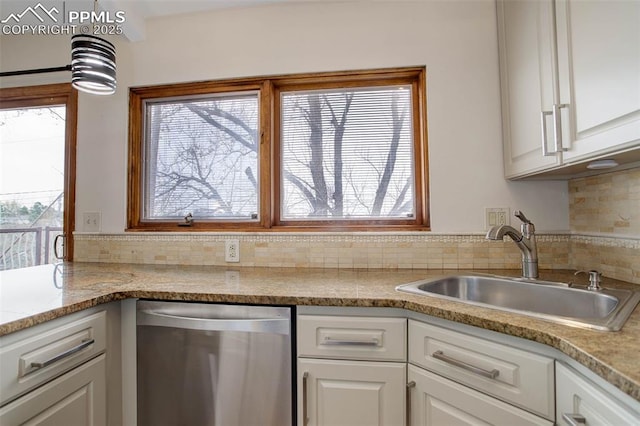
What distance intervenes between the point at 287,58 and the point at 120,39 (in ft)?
3.57

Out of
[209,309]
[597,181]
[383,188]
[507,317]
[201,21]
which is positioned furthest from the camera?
[201,21]

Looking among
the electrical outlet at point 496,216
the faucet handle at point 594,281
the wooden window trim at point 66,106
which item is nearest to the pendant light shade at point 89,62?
the wooden window trim at point 66,106

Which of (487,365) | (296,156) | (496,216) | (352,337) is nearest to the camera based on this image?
(487,365)

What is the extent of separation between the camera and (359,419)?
3.39 ft

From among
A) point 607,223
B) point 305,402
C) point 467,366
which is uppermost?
point 607,223

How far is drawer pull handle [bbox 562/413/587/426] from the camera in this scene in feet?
2.13

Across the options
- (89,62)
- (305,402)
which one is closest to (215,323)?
(305,402)

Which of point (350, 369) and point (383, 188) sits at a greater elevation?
point (383, 188)

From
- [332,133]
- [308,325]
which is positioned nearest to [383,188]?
[332,133]

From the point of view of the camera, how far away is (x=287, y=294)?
3.58 ft

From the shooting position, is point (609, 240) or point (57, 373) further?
point (609, 240)

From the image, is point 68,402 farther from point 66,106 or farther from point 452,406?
point 66,106

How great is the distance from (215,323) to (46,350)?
477 mm

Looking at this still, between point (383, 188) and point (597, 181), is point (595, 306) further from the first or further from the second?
point (383, 188)
